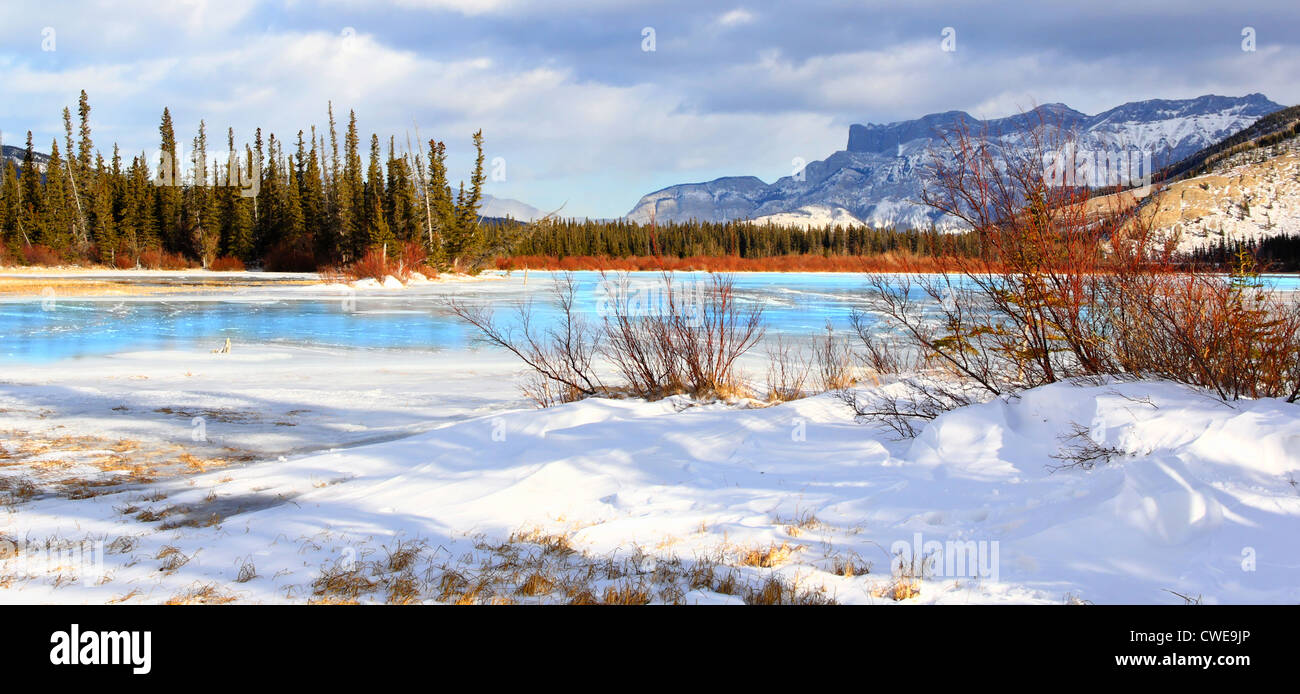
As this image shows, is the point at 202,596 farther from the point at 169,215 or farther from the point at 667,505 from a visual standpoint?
the point at 169,215

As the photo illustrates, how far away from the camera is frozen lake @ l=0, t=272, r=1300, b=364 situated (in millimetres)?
16109

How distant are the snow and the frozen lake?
4374 mm

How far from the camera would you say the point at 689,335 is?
1020 centimetres

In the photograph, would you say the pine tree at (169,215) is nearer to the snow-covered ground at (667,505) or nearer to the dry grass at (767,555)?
the snow-covered ground at (667,505)

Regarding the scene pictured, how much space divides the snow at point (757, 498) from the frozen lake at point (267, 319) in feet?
14.4

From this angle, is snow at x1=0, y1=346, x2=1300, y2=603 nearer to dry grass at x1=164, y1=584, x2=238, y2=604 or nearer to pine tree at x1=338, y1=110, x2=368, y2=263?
dry grass at x1=164, y1=584, x2=238, y2=604

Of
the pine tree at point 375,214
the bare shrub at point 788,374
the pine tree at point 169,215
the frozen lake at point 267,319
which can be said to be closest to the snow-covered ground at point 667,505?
the bare shrub at point 788,374

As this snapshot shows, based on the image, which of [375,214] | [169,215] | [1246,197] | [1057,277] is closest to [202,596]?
[1057,277]

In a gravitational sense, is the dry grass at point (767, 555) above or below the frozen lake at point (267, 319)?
below

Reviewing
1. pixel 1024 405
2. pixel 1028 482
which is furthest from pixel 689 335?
pixel 1028 482

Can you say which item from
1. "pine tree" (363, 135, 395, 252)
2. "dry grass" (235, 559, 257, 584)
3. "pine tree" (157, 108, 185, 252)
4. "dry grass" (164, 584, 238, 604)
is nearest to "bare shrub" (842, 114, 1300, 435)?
"dry grass" (235, 559, 257, 584)

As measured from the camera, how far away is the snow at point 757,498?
12.9 feet

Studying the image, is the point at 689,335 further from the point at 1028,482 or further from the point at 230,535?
the point at 230,535
